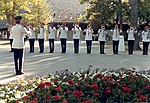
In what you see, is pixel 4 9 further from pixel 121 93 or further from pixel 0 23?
pixel 121 93

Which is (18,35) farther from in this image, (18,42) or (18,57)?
(18,57)

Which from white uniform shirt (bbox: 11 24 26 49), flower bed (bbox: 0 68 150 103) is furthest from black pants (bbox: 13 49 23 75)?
flower bed (bbox: 0 68 150 103)

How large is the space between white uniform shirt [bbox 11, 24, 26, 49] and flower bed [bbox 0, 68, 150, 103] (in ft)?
13.1

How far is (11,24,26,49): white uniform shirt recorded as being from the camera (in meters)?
11.4

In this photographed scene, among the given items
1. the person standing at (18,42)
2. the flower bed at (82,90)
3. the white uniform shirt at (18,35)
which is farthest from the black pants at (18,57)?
the flower bed at (82,90)

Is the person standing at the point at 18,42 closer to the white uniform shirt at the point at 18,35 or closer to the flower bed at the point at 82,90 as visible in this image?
the white uniform shirt at the point at 18,35

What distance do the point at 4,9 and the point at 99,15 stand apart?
9.53 meters

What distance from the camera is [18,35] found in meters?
11.5

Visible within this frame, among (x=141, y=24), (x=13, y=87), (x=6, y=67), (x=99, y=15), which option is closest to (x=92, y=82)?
(x=13, y=87)

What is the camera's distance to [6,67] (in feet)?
44.8

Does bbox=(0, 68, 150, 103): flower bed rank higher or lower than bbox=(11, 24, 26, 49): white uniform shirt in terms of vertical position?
lower

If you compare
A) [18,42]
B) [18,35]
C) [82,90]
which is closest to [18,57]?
[18,42]

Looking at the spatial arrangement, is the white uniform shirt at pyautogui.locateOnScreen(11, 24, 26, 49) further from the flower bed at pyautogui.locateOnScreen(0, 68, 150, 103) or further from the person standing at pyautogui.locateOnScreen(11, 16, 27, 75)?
the flower bed at pyautogui.locateOnScreen(0, 68, 150, 103)

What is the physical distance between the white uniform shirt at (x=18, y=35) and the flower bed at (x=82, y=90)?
3993 mm
